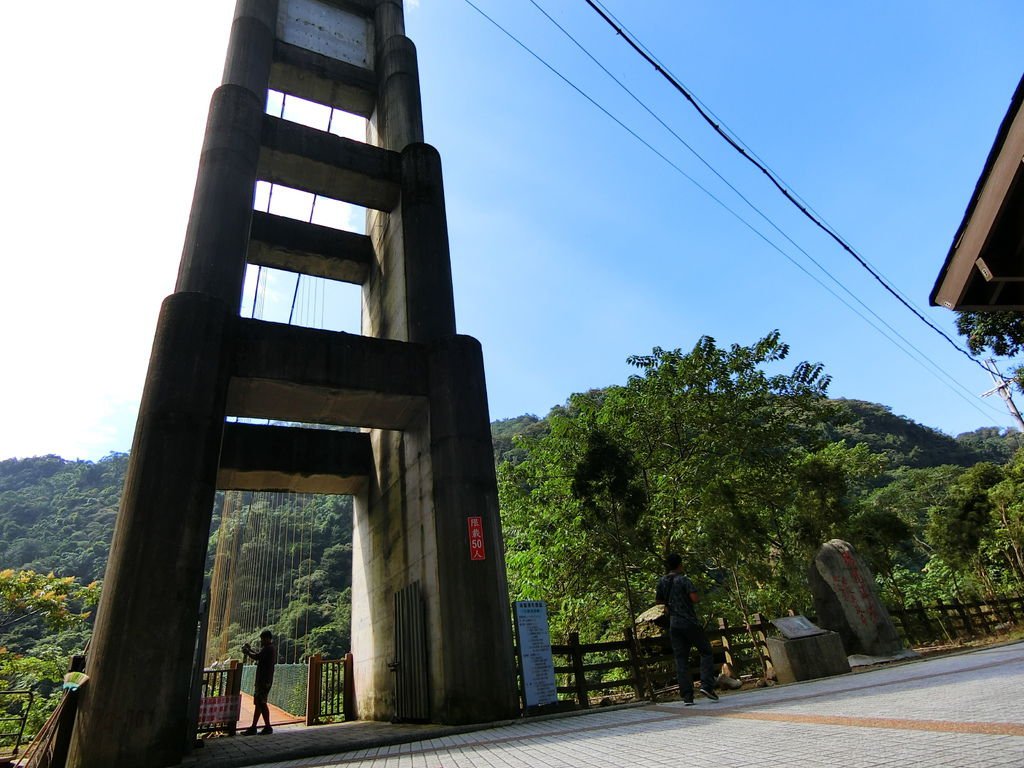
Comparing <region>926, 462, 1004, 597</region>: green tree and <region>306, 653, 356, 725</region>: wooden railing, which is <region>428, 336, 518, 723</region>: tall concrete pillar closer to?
<region>306, 653, 356, 725</region>: wooden railing

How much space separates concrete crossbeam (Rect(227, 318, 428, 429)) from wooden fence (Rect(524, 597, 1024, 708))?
4567 millimetres

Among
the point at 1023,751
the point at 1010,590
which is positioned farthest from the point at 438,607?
the point at 1010,590

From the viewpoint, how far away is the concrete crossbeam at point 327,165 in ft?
36.5

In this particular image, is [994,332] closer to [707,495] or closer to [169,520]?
[707,495]

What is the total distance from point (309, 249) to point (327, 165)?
6.01ft

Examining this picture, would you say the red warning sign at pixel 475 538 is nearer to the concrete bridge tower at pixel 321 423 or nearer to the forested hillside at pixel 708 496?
the concrete bridge tower at pixel 321 423

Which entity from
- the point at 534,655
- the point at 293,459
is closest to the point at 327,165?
the point at 293,459

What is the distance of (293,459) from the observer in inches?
418

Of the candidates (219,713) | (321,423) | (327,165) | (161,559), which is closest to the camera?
(161,559)

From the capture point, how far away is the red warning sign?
7.83m

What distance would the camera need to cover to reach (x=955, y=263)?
6137 mm

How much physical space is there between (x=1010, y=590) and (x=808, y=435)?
569 inches

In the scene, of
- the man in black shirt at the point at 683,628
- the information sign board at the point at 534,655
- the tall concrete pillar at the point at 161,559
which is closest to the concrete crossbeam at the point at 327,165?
the tall concrete pillar at the point at 161,559

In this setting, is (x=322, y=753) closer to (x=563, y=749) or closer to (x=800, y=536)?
(x=563, y=749)
